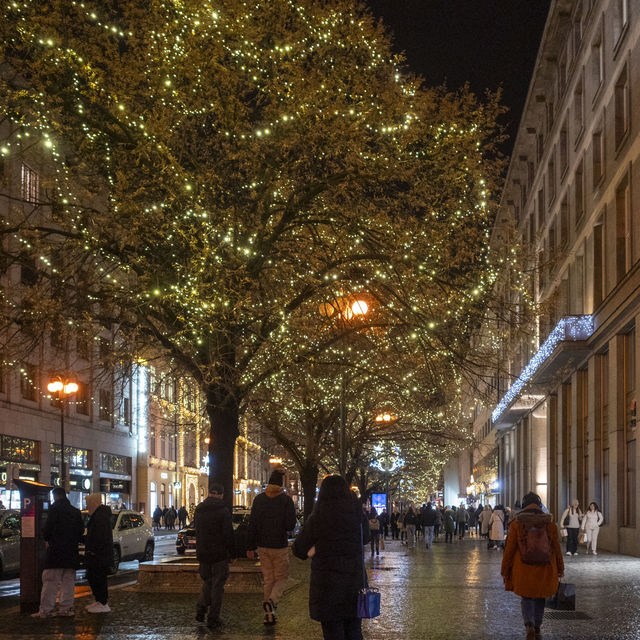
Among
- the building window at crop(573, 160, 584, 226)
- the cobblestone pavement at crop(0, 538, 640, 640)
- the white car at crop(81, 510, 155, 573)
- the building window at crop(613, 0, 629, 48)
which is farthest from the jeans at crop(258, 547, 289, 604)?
the building window at crop(573, 160, 584, 226)

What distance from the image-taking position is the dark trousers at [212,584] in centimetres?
1312

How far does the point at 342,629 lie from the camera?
338 inches

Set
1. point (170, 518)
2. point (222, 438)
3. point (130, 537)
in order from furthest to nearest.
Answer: point (170, 518), point (130, 537), point (222, 438)

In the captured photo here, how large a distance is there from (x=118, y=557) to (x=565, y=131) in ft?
93.1

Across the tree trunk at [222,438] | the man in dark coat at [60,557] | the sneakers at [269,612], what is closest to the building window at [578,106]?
the tree trunk at [222,438]

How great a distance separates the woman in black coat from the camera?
27.8 ft

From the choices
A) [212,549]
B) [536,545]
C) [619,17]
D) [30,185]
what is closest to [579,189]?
[619,17]

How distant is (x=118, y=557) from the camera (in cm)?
2709

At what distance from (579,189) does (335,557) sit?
35.5 meters

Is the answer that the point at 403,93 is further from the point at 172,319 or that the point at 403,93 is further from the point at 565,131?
the point at 565,131

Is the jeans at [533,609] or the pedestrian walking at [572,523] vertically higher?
the jeans at [533,609]

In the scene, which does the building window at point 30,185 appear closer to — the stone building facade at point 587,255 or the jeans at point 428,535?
the stone building facade at point 587,255

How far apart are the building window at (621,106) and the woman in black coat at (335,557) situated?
26090 mm

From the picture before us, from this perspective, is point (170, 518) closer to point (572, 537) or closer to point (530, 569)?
point (572, 537)
